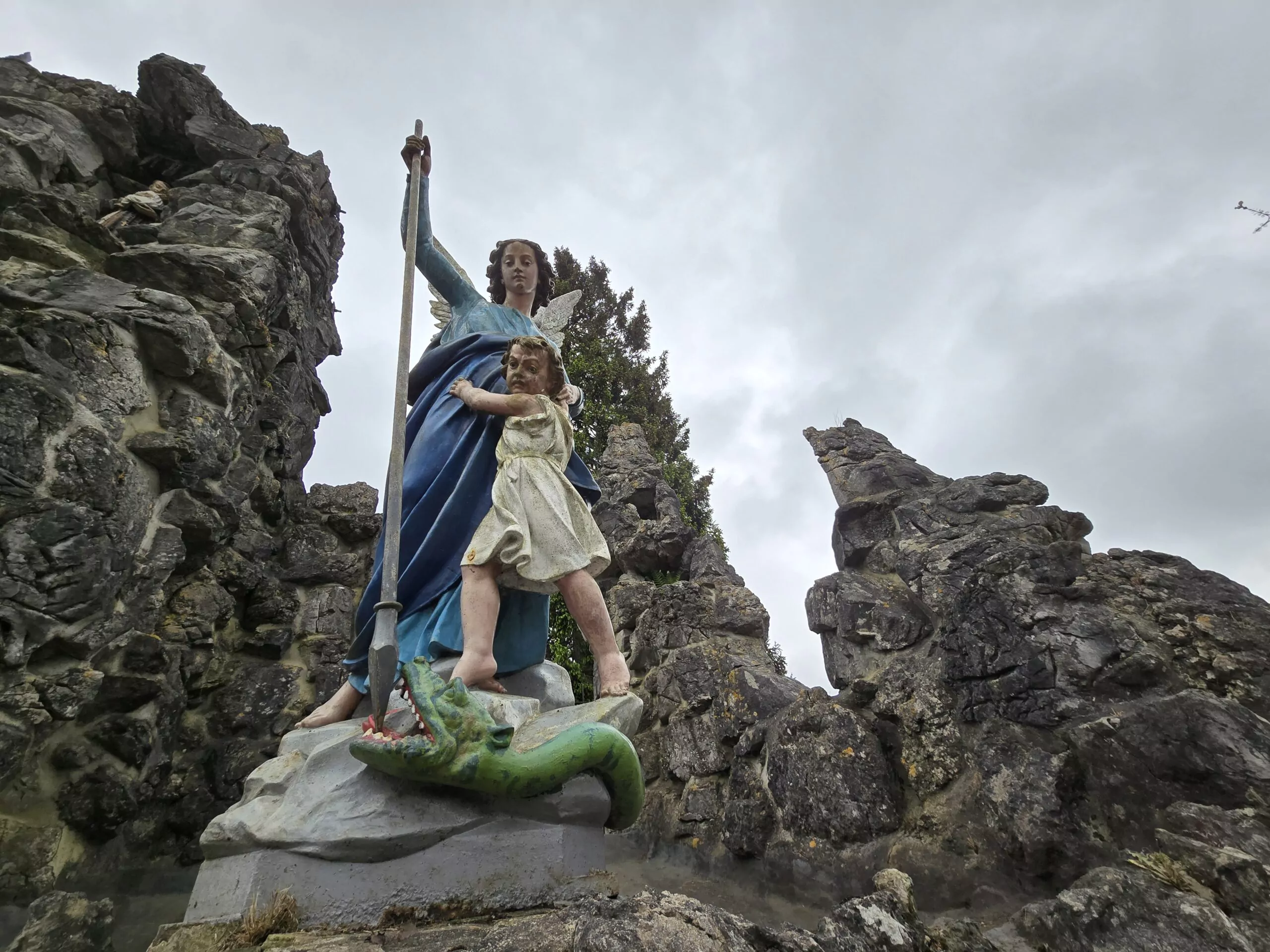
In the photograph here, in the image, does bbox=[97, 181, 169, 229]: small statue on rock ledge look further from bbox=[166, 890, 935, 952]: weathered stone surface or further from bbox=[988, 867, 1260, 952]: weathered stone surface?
bbox=[988, 867, 1260, 952]: weathered stone surface

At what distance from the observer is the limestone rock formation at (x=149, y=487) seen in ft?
9.48

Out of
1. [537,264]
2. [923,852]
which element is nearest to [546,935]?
[923,852]

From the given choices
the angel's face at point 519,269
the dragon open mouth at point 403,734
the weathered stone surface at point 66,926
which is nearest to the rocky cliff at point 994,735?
the dragon open mouth at point 403,734

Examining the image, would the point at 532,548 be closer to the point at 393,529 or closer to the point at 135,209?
the point at 393,529

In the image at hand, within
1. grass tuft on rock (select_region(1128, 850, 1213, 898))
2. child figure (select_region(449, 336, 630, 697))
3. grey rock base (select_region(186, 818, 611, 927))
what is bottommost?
grey rock base (select_region(186, 818, 611, 927))

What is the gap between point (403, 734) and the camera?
1765 millimetres

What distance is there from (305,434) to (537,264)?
309 centimetres

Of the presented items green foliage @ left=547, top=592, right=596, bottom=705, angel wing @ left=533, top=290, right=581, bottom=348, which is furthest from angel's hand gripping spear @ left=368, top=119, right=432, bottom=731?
green foliage @ left=547, top=592, right=596, bottom=705

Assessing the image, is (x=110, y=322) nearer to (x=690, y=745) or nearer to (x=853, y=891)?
(x=690, y=745)

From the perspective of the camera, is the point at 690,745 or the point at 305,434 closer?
the point at 690,745

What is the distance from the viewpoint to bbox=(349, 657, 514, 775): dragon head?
1.58m

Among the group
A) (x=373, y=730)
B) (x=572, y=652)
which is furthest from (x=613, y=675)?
(x=572, y=652)

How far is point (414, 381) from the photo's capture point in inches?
120

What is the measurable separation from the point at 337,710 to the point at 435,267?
208 cm
